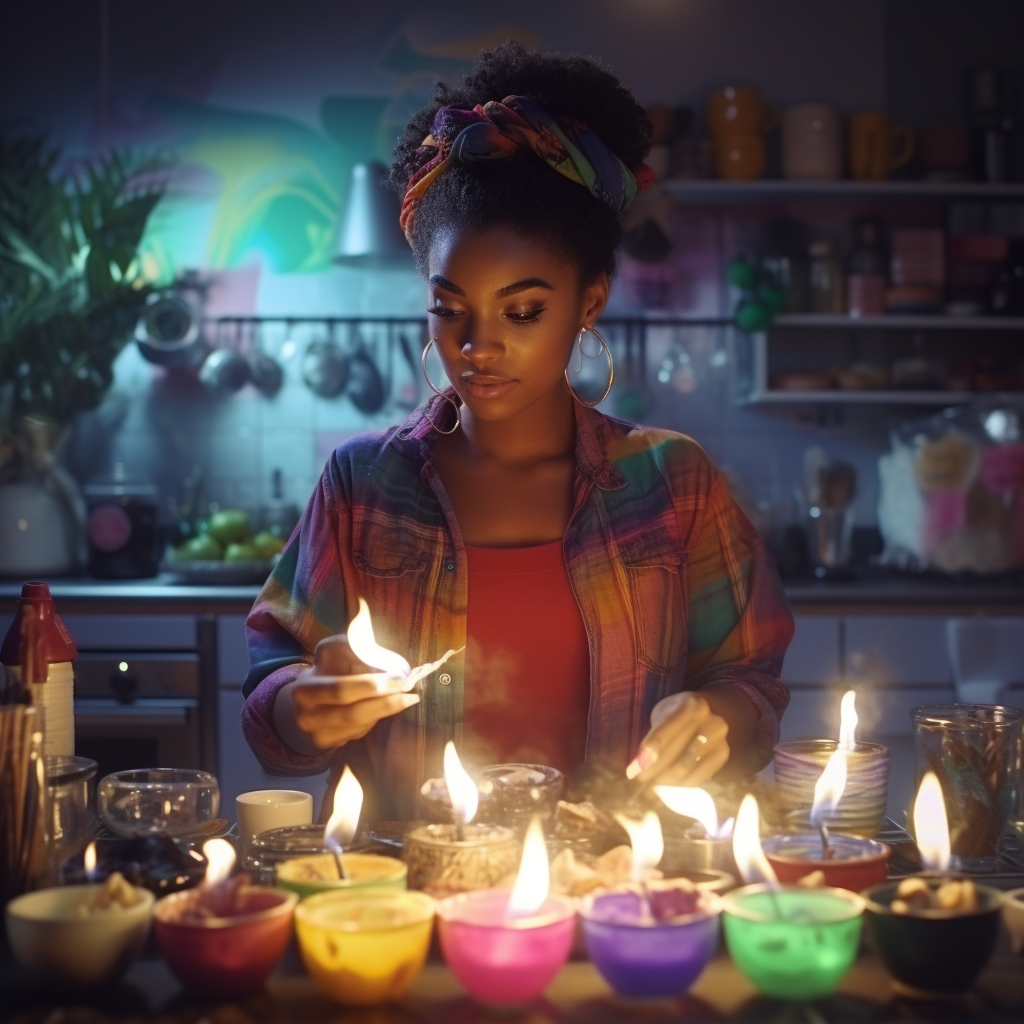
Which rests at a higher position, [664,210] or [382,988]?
[664,210]

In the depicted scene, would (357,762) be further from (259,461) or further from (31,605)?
(259,461)

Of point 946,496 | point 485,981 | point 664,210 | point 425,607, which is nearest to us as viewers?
point 485,981

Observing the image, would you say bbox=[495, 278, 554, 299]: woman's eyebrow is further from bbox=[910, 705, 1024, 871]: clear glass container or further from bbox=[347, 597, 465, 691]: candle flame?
bbox=[910, 705, 1024, 871]: clear glass container

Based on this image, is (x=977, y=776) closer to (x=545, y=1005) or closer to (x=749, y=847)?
(x=749, y=847)

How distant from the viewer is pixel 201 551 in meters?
3.42

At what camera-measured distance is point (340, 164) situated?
393cm

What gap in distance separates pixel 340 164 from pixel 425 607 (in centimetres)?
258

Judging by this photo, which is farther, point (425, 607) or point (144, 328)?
point (144, 328)

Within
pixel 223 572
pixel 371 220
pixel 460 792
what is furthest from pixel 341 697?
pixel 371 220

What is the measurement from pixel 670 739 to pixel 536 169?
783mm

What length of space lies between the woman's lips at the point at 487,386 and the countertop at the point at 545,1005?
0.80 metres

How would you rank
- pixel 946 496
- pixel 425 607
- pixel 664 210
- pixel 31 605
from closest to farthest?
pixel 31 605, pixel 425 607, pixel 946 496, pixel 664 210

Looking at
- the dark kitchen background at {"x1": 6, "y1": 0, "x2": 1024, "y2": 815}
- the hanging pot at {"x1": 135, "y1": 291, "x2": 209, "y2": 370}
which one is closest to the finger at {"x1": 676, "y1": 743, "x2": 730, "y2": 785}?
the dark kitchen background at {"x1": 6, "y1": 0, "x2": 1024, "y2": 815}

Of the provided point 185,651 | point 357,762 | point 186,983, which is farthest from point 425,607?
point 185,651
